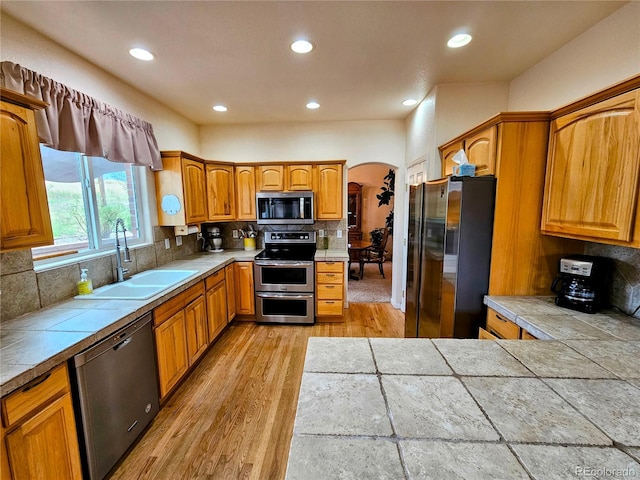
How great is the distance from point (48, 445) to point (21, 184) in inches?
47.2

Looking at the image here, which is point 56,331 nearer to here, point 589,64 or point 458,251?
point 458,251

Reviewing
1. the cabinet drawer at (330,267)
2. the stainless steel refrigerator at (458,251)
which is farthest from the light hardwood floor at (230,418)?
the stainless steel refrigerator at (458,251)

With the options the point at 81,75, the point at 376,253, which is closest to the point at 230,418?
the point at 81,75

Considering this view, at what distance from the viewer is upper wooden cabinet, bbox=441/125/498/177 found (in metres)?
1.84

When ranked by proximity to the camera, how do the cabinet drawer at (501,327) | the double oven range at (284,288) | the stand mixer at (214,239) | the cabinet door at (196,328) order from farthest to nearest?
the stand mixer at (214,239) → the double oven range at (284,288) → the cabinet door at (196,328) → the cabinet drawer at (501,327)

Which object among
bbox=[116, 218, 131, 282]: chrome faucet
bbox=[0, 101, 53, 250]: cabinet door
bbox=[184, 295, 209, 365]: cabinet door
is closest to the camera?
bbox=[0, 101, 53, 250]: cabinet door

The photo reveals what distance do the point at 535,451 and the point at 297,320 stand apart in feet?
9.80

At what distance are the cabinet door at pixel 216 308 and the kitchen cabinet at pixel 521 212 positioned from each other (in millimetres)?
2511

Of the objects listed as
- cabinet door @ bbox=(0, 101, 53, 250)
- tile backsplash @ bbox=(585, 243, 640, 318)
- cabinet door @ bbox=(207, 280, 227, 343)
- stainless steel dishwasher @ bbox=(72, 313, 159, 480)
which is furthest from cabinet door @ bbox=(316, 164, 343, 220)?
cabinet door @ bbox=(0, 101, 53, 250)

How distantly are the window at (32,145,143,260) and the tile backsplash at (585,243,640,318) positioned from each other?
3.57 m

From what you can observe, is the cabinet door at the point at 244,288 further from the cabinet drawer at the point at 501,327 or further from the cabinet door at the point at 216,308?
the cabinet drawer at the point at 501,327

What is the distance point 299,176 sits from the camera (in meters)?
3.65

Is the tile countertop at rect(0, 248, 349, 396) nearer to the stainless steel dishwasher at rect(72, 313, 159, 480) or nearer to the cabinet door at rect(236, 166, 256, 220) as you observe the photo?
the stainless steel dishwasher at rect(72, 313, 159, 480)

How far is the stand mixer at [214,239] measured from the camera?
12.6ft
